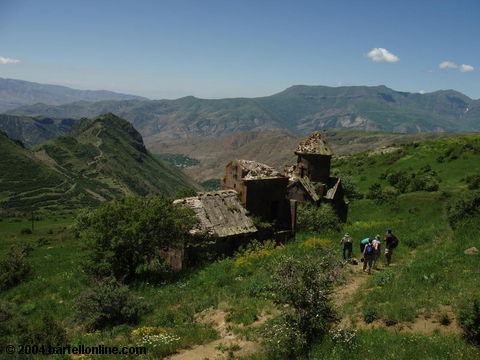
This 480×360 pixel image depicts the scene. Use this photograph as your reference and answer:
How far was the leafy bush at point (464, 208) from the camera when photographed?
1662 cm

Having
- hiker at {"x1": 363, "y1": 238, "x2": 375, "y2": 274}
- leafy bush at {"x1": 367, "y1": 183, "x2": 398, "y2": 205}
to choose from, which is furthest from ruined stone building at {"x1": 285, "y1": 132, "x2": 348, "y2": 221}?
hiker at {"x1": 363, "y1": 238, "x2": 375, "y2": 274}

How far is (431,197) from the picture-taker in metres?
38.8

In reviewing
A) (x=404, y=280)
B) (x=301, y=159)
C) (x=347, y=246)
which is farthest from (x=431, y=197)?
(x=404, y=280)

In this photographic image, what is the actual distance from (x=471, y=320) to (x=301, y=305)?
12.5 feet

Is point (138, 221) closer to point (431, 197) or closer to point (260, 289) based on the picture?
point (260, 289)

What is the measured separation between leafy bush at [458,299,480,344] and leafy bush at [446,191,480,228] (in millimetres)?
9436

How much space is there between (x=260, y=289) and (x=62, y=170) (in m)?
206

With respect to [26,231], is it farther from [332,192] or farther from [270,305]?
[270,305]

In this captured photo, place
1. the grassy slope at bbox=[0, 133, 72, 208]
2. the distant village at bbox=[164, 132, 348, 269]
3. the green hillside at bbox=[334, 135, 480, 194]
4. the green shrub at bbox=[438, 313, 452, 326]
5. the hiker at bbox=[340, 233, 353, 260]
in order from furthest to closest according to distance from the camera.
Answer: the grassy slope at bbox=[0, 133, 72, 208] → the green hillside at bbox=[334, 135, 480, 194] → the distant village at bbox=[164, 132, 348, 269] → the hiker at bbox=[340, 233, 353, 260] → the green shrub at bbox=[438, 313, 452, 326]

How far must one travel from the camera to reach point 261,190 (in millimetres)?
25969

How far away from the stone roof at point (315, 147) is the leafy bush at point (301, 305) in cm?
2565

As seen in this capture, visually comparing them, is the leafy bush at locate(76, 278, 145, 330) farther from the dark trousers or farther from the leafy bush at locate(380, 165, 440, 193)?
the leafy bush at locate(380, 165, 440, 193)

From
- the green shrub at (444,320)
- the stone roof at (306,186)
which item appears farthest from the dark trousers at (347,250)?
the stone roof at (306,186)

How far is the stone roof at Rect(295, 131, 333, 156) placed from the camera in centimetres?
3434
